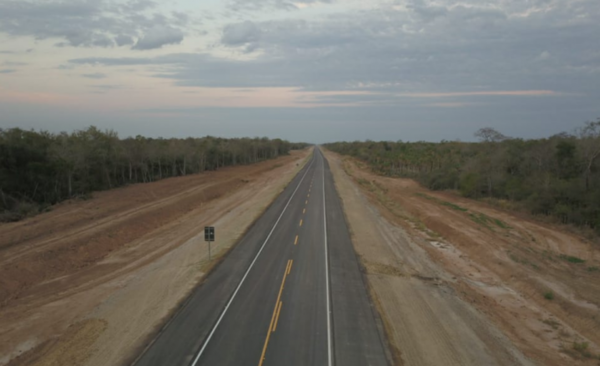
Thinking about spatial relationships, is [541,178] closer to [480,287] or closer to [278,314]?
[480,287]

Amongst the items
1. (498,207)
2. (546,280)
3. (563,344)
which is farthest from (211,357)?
(498,207)

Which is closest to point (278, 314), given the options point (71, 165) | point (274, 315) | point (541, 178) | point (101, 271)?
point (274, 315)

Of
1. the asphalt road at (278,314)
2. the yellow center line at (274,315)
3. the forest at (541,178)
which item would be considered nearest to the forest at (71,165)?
the asphalt road at (278,314)

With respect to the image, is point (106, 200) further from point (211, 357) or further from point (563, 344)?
point (563, 344)

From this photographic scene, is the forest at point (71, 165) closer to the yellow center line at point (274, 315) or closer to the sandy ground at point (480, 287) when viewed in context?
the yellow center line at point (274, 315)

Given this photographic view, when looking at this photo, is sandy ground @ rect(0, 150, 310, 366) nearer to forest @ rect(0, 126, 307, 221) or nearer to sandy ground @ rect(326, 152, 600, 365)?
forest @ rect(0, 126, 307, 221)
